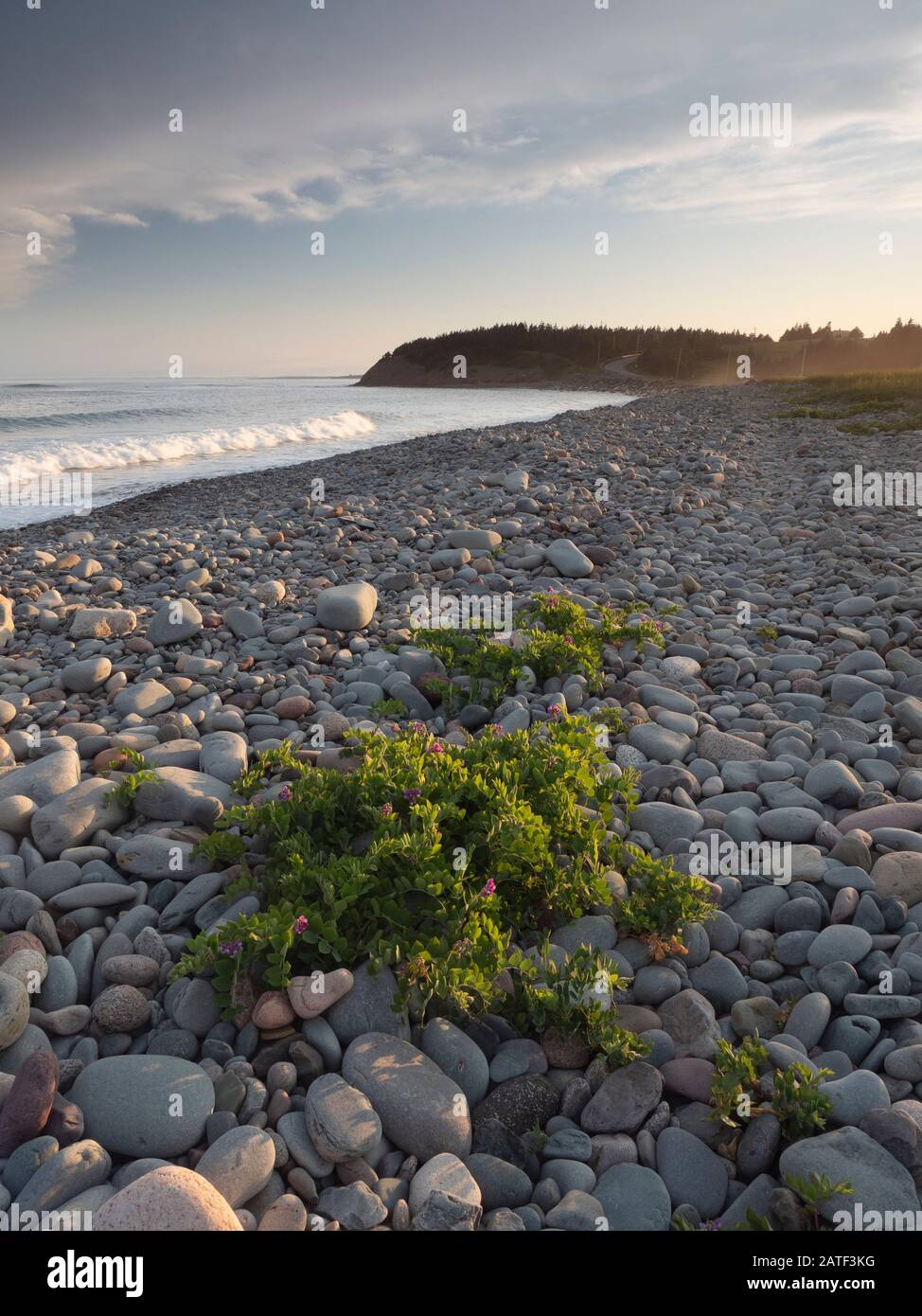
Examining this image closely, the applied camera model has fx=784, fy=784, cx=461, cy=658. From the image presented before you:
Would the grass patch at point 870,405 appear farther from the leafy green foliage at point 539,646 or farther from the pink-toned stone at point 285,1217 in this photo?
the pink-toned stone at point 285,1217

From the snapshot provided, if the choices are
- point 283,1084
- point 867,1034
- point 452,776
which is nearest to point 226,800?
point 452,776

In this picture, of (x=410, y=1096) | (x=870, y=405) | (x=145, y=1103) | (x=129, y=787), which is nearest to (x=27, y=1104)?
(x=145, y=1103)

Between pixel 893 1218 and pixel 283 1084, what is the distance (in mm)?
1986

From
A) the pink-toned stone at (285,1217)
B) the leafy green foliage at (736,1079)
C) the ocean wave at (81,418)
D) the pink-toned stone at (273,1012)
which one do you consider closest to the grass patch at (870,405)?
the leafy green foliage at (736,1079)

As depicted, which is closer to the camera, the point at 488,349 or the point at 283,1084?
the point at 283,1084

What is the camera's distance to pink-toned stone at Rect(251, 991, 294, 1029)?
2928 mm

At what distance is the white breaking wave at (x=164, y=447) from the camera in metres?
20.5

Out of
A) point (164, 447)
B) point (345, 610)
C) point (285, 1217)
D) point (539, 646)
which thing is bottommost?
point (285, 1217)

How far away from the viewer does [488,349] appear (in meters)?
94.9

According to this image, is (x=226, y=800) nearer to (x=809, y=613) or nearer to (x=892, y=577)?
(x=809, y=613)

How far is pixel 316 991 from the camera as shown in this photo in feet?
9.70

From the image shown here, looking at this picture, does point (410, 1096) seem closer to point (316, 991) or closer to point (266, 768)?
point (316, 991)

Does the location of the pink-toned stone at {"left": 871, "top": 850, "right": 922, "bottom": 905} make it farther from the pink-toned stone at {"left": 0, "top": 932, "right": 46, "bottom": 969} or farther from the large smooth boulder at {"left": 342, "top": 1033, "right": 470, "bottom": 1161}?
the pink-toned stone at {"left": 0, "top": 932, "right": 46, "bottom": 969}

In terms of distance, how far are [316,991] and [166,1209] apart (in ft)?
2.83
